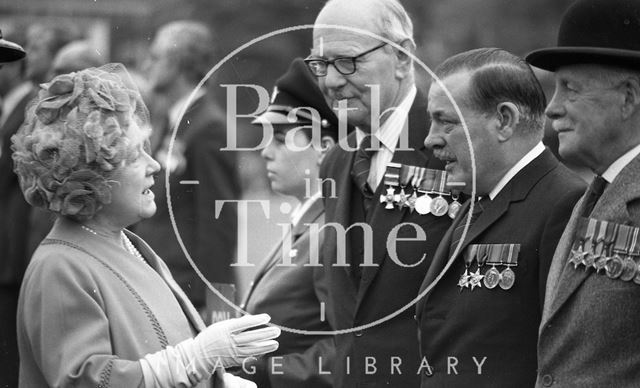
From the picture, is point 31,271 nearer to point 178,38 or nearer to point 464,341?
point 464,341

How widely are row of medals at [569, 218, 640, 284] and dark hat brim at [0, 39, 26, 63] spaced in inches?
71.9

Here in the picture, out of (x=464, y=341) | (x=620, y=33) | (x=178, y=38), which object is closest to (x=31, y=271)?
(x=464, y=341)

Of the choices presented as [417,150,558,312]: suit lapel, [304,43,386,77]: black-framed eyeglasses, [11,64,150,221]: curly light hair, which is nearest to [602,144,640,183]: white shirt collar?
[417,150,558,312]: suit lapel

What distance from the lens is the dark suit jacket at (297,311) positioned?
4.51 m

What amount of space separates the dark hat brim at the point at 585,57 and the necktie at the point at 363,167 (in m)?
0.94

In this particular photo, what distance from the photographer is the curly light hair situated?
342 cm

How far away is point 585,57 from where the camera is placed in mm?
3371

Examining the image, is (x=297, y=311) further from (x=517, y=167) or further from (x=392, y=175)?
(x=517, y=167)

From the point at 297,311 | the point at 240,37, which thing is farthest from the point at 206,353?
the point at 240,37

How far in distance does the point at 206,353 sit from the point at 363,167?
3.75 ft

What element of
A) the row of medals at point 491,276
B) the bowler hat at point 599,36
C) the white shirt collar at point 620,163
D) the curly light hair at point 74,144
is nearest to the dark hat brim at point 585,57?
the bowler hat at point 599,36

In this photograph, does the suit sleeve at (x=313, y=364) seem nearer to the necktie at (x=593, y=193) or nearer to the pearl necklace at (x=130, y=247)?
the pearl necklace at (x=130, y=247)

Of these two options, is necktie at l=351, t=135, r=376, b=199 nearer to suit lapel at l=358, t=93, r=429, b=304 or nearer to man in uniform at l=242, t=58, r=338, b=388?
suit lapel at l=358, t=93, r=429, b=304

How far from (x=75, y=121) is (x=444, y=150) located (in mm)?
1139
